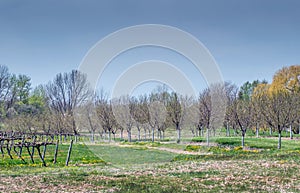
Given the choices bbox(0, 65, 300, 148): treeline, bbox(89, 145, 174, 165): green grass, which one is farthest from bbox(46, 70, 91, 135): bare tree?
bbox(89, 145, 174, 165): green grass

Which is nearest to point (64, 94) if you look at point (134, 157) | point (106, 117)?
point (106, 117)

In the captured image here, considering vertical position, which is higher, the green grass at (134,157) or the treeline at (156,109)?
the treeline at (156,109)

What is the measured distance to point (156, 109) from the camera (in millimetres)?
68125

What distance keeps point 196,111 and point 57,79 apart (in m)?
55.5

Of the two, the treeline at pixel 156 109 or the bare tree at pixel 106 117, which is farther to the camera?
the bare tree at pixel 106 117

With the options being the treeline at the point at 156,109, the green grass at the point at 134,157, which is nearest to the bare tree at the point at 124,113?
the treeline at the point at 156,109

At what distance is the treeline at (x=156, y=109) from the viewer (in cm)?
5088

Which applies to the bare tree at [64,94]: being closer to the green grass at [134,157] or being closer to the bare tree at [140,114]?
the bare tree at [140,114]

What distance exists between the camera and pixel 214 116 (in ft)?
176

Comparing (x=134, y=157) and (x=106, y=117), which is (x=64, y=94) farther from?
(x=134, y=157)

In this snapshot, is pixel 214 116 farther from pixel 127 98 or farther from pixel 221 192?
pixel 221 192

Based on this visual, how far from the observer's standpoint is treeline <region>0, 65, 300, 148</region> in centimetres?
5088

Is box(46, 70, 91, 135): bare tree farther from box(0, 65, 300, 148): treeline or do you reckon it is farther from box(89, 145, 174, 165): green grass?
box(89, 145, 174, 165): green grass

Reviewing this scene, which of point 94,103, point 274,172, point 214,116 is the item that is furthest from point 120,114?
point 274,172
